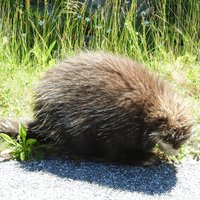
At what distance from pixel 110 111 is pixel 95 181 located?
1.89 feet

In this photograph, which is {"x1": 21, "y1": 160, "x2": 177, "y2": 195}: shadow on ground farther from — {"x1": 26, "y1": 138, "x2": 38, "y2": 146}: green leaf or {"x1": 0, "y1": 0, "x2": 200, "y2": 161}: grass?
{"x1": 0, "y1": 0, "x2": 200, "y2": 161}: grass

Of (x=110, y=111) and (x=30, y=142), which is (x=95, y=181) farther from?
(x=30, y=142)

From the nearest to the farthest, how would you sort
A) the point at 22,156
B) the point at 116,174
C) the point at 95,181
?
the point at 95,181 → the point at 116,174 → the point at 22,156

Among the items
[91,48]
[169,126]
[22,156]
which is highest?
[169,126]

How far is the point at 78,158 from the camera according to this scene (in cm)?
469

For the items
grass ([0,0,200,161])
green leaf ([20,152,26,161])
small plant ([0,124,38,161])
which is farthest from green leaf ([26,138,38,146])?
grass ([0,0,200,161])

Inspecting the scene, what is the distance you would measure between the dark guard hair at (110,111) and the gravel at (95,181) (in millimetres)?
171

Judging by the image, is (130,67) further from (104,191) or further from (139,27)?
(139,27)

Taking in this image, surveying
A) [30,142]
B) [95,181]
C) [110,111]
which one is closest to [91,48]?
[30,142]

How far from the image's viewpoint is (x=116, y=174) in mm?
4434

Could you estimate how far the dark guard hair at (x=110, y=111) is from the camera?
4.47 metres

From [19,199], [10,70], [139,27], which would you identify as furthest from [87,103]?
[139,27]

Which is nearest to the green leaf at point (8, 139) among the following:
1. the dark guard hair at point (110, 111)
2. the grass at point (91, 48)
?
the dark guard hair at point (110, 111)

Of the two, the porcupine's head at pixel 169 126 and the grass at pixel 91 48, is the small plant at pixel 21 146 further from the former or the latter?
the porcupine's head at pixel 169 126
